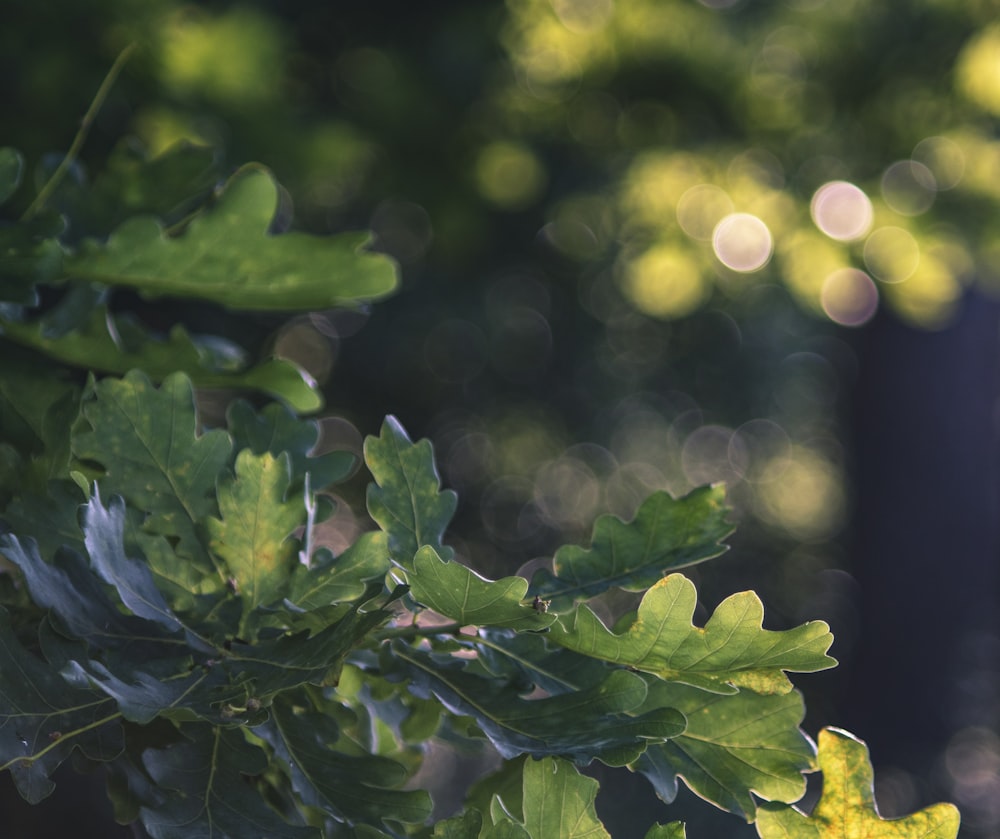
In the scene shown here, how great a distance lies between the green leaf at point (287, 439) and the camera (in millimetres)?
453

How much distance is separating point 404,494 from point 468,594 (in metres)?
0.06

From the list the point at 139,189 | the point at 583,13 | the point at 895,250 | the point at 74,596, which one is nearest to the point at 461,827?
the point at 74,596

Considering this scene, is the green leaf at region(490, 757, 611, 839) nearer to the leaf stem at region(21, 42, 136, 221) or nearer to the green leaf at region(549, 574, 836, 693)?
the green leaf at region(549, 574, 836, 693)

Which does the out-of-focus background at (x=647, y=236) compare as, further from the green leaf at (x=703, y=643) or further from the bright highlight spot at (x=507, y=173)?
the green leaf at (x=703, y=643)

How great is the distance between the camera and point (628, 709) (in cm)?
33

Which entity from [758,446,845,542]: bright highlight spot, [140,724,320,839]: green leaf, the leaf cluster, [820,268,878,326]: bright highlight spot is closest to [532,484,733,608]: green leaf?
the leaf cluster

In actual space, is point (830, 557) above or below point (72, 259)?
below

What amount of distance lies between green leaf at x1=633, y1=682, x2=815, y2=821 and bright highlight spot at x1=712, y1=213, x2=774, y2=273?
9.30ft

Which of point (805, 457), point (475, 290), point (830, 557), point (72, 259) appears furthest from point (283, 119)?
point (805, 457)

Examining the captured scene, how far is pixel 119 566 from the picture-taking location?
0.33m

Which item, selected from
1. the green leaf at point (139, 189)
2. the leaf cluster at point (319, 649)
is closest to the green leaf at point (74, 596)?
the leaf cluster at point (319, 649)

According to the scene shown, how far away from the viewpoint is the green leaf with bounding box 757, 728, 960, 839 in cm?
35

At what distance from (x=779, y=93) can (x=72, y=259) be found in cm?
263

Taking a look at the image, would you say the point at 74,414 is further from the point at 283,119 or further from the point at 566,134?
the point at 566,134
